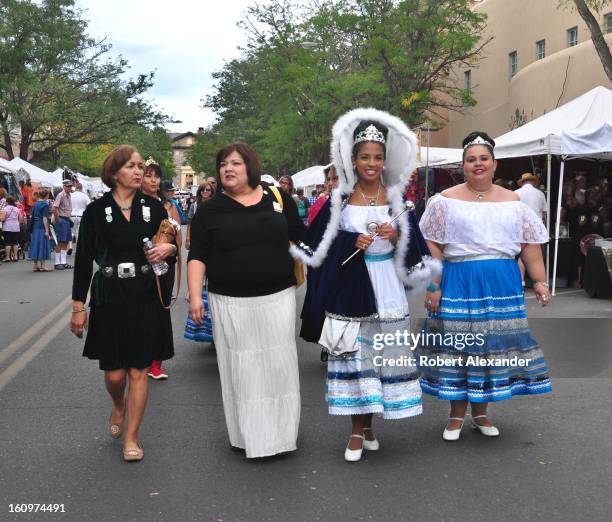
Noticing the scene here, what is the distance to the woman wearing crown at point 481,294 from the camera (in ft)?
16.3

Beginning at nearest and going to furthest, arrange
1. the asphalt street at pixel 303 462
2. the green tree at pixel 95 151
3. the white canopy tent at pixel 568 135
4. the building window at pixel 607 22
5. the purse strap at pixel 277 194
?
the asphalt street at pixel 303 462 → the purse strap at pixel 277 194 → the white canopy tent at pixel 568 135 → the building window at pixel 607 22 → the green tree at pixel 95 151

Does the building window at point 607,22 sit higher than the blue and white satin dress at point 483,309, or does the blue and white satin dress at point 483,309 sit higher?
the building window at point 607,22

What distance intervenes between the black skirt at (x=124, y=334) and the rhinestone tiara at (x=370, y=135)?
4.90 ft

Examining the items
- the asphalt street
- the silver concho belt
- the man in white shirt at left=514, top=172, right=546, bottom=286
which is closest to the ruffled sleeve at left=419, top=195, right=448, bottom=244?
the asphalt street

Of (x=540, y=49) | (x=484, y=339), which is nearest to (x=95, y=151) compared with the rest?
(x=540, y=49)

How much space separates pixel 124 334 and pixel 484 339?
6.84 ft

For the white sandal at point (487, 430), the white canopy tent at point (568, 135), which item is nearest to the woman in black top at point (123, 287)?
the white sandal at point (487, 430)

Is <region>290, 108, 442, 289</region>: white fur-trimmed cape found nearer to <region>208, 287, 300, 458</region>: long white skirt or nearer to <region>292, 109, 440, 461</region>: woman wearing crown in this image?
<region>292, 109, 440, 461</region>: woman wearing crown

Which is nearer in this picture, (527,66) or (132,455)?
(132,455)

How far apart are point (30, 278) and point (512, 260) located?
12.6 meters

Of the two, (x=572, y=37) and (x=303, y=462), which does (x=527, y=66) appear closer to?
(x=572, y=37)

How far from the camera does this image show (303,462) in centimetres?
468

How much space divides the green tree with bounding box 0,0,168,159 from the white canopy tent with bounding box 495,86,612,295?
82.0 feet

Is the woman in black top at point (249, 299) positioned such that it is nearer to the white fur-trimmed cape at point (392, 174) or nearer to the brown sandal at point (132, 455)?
the white fur-trimmed cape at point (392, 174)
